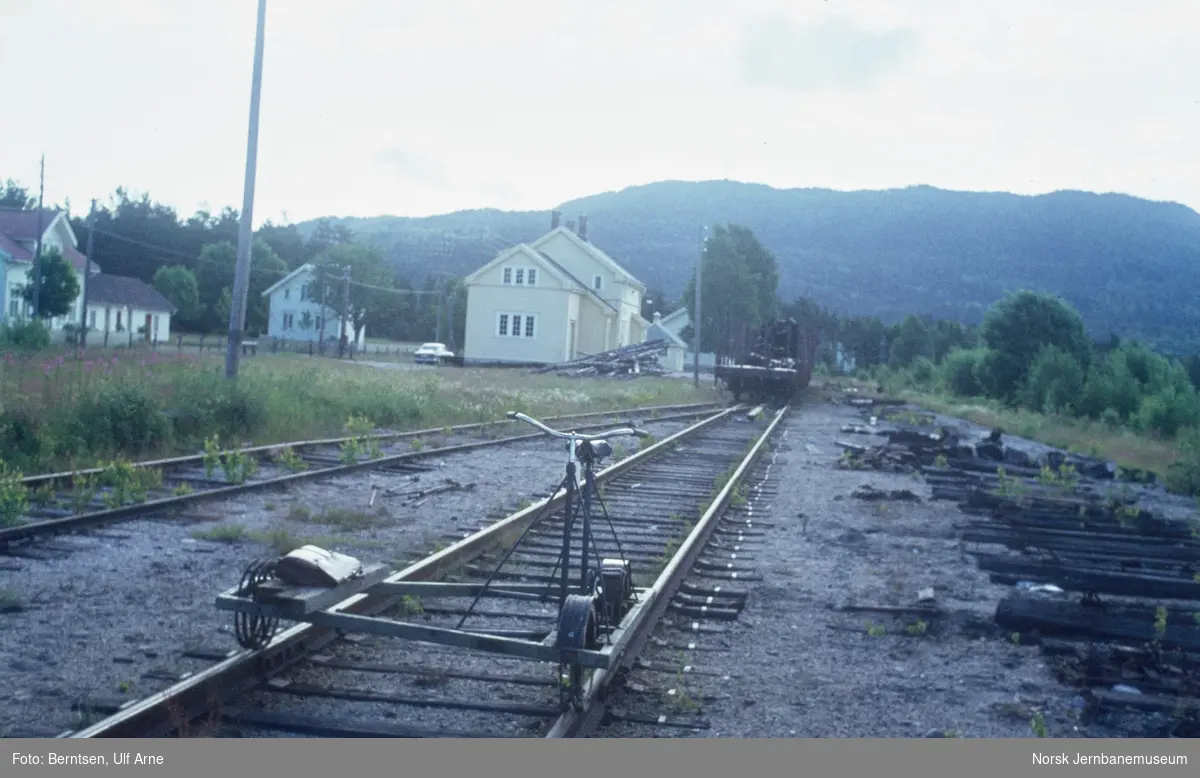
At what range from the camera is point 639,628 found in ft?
21.0

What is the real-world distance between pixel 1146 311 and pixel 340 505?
152 ft

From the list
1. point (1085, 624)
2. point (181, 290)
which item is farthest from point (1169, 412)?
point (181, 290)

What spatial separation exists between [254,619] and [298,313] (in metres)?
80.7

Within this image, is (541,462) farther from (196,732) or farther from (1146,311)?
(1146,311)

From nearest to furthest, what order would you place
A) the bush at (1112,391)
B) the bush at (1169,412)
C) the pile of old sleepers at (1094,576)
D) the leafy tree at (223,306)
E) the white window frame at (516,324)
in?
1. the pile of old sleepers at (1094,576)
2. the bush at (1169,412)
3. the bush at (1112,391)
4. the leafy tree at (223,306)
5. the white window frame at (516,324)

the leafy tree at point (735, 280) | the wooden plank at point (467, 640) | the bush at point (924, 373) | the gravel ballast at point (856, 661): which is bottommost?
the gravel ballast at point (856, 661)

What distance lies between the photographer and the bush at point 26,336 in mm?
25359

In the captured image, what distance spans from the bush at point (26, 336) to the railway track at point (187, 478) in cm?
1131

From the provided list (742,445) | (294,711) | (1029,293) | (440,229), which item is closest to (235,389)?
(742,445)

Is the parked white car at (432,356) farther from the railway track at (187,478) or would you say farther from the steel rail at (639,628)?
the steel rail at (639,628)

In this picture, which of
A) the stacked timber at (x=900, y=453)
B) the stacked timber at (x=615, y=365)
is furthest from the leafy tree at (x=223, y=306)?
the stacked timber at (x=900, y=453)

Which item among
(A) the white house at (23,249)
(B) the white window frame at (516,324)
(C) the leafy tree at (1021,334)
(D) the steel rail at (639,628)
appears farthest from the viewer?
(B) the white window frame at (516,324)

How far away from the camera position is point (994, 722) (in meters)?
5.24
